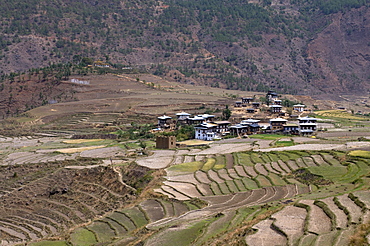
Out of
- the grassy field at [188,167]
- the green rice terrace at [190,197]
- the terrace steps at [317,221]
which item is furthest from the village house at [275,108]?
the terrace steps at [317,221]

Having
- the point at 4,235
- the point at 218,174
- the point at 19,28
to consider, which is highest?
the point at 19,28

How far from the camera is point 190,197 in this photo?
A: 46.0m

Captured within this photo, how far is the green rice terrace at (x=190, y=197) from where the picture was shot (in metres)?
31.5

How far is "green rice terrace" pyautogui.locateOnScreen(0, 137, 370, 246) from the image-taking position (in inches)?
1238

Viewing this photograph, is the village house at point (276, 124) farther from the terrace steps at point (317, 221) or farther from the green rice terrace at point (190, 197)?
the terrace steps at point (317, 221)

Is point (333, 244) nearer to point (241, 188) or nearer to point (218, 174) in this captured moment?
point (241, 188)

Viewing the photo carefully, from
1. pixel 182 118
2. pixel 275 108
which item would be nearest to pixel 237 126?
pixel 182 118

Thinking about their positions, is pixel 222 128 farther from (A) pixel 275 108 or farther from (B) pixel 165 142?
(A) pixel 275 108

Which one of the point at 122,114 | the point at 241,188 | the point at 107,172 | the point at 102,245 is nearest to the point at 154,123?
the point at 122,114

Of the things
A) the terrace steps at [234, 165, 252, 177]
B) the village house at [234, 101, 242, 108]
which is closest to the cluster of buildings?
the village house at [234, 101, 242, 108]

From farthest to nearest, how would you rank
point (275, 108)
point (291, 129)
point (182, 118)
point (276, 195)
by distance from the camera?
1. point (275, 108)
2. point (182, 118)
3. point (291, 129)
4. point (276, 195)

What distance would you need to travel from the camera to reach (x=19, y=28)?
19688 centimetres

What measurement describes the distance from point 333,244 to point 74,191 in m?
33.0

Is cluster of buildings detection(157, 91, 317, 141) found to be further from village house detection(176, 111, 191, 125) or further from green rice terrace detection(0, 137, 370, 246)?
green rice terrace detection(0, 137, 370, 246)
